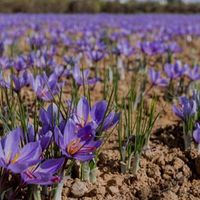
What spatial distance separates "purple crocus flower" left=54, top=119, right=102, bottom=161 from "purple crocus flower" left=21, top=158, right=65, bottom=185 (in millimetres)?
46

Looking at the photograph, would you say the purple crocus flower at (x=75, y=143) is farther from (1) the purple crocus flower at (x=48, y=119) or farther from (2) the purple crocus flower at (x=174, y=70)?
(2) the purple crocus flower at (x=174, y=70)

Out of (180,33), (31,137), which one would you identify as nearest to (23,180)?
(31,137)

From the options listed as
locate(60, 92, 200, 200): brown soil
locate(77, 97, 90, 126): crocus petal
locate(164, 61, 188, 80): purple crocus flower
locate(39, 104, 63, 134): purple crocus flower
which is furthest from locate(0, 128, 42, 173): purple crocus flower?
locate(164, 61, 188, 80): purple crocus flower

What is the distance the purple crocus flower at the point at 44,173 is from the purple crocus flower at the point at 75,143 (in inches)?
1.8

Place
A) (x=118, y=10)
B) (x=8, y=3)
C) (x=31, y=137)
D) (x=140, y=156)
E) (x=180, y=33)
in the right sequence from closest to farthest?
(x=31, y=137) → (x=140, y=156) → (x=180, y=33) → (x=8, y=3) → (x=118, y=10)

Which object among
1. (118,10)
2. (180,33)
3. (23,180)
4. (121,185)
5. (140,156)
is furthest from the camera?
(118,10)

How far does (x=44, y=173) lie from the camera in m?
1.43

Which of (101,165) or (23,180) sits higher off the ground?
(23,180)

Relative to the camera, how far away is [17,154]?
4.75ft

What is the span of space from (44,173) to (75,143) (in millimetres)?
163

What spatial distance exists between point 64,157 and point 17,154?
0.16 meters

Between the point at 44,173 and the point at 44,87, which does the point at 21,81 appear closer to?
the point at 44,87

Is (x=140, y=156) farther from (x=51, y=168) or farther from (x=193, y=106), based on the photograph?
(x=51, y=168)

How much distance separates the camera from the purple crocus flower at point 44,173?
1412 mm
